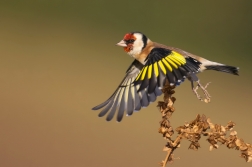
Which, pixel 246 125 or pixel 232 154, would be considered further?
pixel 246 125

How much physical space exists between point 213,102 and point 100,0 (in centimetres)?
406

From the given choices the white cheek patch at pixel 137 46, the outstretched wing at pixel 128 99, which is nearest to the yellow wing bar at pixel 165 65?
the outstretched wing at pixel 128 99

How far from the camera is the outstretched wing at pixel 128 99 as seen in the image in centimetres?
315

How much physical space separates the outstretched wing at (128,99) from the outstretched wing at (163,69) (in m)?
0.22

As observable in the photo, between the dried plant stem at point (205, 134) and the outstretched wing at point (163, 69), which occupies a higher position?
the outstretched wing at point (163, 69)

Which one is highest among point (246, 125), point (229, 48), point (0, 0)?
point (229, 48)

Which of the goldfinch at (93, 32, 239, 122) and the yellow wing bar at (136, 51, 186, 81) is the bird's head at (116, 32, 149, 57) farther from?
the yellow wing bar at (136, 51, 186, 81)

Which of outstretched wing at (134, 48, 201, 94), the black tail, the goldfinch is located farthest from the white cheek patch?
the black tail

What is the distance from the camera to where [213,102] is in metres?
8.73

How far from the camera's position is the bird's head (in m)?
3.42

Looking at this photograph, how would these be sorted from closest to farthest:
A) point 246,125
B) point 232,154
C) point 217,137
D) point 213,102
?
point 217,137 < point 232,154 < point 246,125 < point 213,102

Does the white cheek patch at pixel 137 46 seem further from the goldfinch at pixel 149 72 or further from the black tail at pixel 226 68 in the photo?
the black tail at pixel 226 68

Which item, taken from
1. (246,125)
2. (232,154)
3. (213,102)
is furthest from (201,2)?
(232,154)

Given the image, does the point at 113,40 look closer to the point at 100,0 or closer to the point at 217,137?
the point at 100,0
